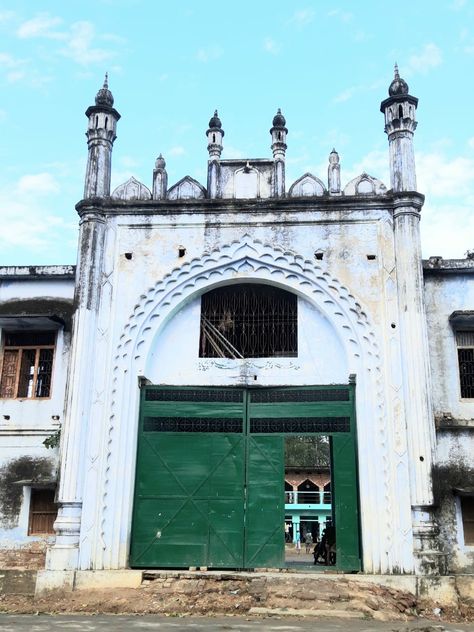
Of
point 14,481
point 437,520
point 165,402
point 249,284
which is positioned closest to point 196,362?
point 165,402

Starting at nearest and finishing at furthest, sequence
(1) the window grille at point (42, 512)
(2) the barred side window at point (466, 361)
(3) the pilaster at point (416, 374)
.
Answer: (3) the pilaster at point (416, 374) → (2) the barred side window at point (466, 361) → (1) the window grille at point (42, 512)

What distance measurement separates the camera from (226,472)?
11.4 m

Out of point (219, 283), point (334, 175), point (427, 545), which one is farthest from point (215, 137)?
point (427, 545)

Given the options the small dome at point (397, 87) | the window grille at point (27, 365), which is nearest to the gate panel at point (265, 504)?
the window grille at point (27, 365)

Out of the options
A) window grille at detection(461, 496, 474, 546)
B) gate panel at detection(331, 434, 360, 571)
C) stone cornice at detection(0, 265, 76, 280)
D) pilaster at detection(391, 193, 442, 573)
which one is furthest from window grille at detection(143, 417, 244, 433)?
window grille at detection(461, 496, 474, 546)

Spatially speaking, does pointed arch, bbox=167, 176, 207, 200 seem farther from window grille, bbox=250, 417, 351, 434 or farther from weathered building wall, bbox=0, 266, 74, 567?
window grille, bbox=250, 417, 351, 434

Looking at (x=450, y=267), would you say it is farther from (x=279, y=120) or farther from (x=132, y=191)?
(x=132, y=191)

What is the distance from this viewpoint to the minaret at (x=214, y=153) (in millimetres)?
12469

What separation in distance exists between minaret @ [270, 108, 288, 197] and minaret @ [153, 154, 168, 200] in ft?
6.88

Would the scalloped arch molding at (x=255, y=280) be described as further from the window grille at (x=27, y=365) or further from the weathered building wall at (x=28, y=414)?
the window grille at (x=27, y=365)

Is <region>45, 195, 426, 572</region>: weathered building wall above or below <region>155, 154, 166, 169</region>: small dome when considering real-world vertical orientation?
Answer: below

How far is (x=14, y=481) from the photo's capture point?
11945 millimetres

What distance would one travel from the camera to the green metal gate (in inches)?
432

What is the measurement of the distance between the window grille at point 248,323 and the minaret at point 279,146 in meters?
2.07
